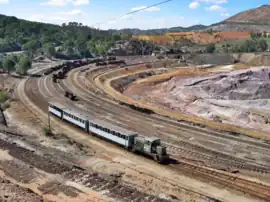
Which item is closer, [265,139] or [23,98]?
[265,139]

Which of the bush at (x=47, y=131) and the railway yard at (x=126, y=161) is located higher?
the bush at (x=47, y=131)

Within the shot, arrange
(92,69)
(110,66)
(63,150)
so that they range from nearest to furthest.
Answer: (63,150) < (92,69) < (110,66)

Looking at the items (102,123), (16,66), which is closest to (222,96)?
(102,123)

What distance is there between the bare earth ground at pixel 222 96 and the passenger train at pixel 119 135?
26553mm

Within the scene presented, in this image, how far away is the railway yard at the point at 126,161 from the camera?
2959cm

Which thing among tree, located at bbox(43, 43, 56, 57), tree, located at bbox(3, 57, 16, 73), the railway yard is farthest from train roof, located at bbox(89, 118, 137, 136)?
tree, located at bbox(43, 43, 56, 57)

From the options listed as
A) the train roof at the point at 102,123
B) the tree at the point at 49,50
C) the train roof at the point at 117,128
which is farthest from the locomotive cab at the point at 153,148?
the tree at the point at 49,50

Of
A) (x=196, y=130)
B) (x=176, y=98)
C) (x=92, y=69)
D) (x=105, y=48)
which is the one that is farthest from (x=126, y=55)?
(x=196, y=130)

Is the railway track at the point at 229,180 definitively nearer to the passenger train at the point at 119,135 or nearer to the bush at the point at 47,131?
the passenger train at the point at 119,135

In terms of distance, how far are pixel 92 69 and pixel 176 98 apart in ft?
146

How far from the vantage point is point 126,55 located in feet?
572

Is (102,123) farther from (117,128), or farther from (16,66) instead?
(16,66)

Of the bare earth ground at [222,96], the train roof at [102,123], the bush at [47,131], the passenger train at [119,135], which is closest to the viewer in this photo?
the passenger train at [119,135]

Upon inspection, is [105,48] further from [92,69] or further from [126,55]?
[92,69]
